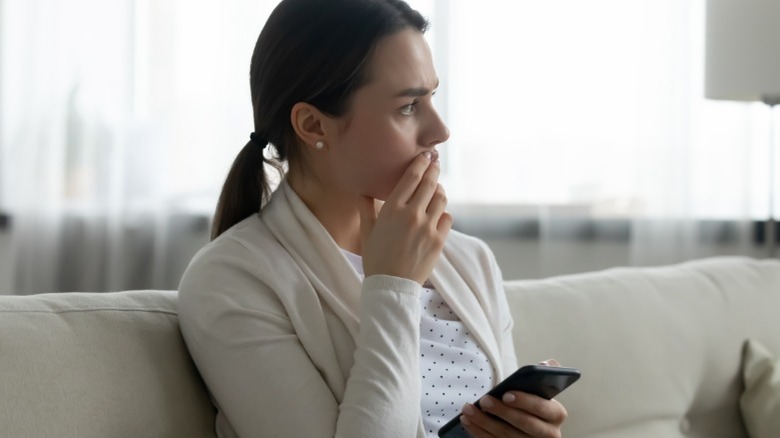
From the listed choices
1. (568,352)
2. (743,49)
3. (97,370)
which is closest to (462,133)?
(743,49)

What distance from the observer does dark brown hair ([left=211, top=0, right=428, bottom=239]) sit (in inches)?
58.2

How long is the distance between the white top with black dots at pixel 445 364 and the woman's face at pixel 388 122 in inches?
5.2

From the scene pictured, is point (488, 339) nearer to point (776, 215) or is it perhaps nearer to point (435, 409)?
point (435, 409)

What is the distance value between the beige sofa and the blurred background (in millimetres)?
1096

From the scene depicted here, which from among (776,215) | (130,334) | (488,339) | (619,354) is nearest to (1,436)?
(130,334)

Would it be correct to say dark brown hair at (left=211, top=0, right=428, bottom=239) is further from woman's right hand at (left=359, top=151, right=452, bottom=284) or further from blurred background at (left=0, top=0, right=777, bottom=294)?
blurred background at (left=0, top=0, right=777, bottom=294)

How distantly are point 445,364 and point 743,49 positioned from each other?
69.8 inches

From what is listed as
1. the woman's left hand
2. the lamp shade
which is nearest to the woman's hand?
the woman's left hand

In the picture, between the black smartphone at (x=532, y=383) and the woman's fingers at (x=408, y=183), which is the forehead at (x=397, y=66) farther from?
the black smartphone at (x=532, y=383)

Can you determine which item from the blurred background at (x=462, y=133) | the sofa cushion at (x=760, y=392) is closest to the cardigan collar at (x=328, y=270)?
the sofa cushion at (x=760, y=392)

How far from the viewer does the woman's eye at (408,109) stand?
4.99ft

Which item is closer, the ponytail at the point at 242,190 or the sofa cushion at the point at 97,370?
the sofa cushion at the point at 97,370

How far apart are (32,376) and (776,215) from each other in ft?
9.00

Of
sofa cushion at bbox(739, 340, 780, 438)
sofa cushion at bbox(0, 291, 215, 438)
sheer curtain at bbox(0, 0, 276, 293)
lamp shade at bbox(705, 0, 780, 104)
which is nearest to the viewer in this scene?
sofa cushion at bbox(0, 291, 215, 438)
